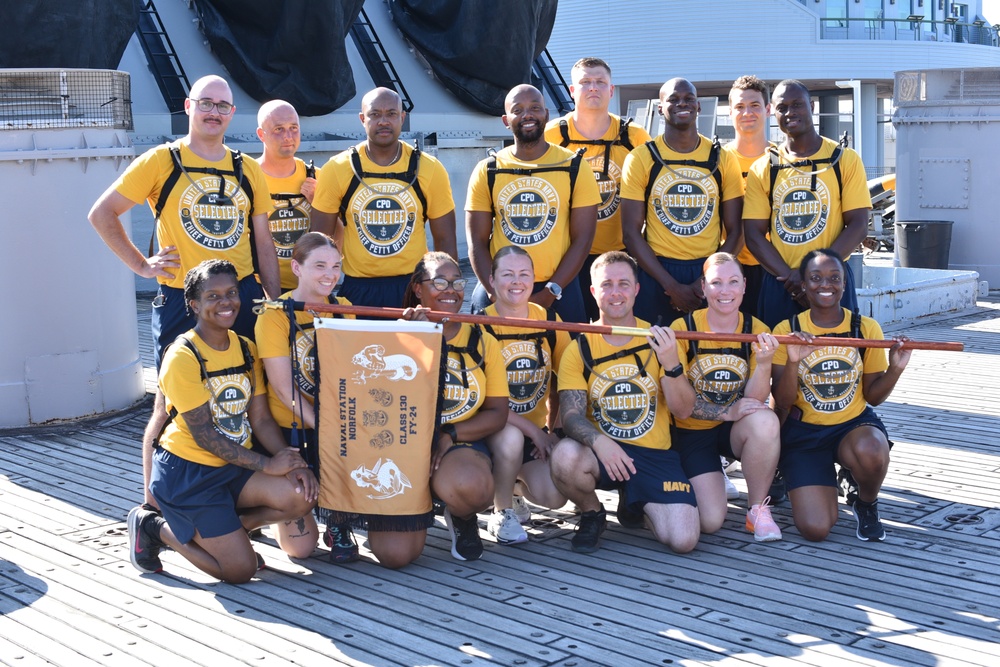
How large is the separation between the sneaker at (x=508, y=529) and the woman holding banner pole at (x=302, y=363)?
68cm

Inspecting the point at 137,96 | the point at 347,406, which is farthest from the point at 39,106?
the point at 137,96

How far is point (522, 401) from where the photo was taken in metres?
5.62

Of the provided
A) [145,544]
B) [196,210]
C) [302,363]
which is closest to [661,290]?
[302,363]

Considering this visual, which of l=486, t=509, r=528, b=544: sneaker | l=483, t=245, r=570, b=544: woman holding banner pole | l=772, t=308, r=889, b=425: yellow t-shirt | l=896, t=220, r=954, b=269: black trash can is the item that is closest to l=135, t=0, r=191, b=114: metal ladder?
l=896, t=220, r=954, b=269: black trash can

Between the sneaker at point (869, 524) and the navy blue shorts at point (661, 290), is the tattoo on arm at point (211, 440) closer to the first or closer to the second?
the navy blue shorts at point (661, 290)

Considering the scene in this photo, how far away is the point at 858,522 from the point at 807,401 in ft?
2.01

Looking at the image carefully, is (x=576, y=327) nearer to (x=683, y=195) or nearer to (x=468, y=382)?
(x=468, y=382)

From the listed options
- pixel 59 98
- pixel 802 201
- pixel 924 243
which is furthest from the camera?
pixel 924 243

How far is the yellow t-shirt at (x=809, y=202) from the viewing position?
591cm

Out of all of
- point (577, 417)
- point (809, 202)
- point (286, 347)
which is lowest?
point (577, 417)

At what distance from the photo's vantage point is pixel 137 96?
16031 mm

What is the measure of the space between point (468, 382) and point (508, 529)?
74 centimetres

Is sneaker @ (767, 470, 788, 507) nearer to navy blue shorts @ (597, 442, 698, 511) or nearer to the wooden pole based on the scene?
navy blue shorts @ (597, 442, 698, 511)

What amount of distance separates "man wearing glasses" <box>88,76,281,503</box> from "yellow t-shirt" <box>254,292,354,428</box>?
0.45 m
